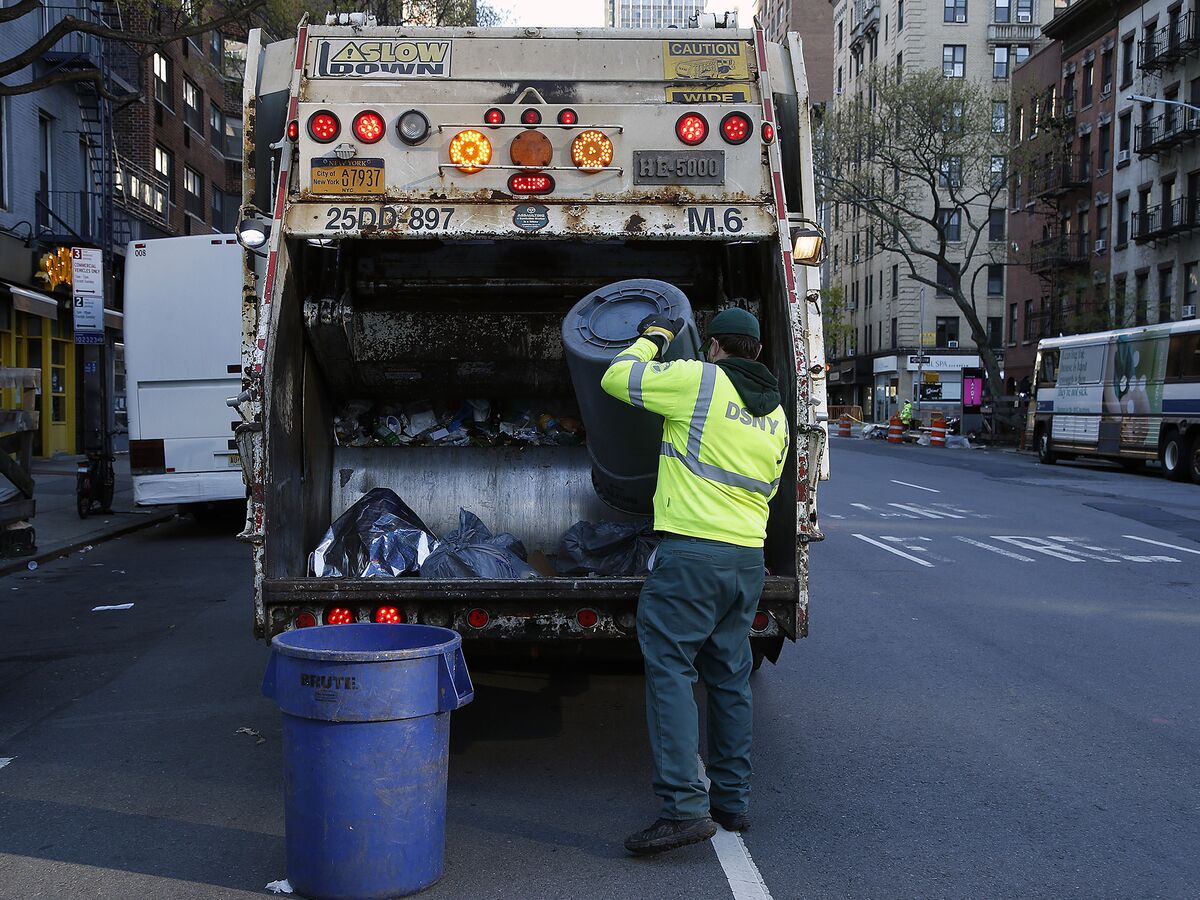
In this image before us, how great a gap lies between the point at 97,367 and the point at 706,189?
37.3ft

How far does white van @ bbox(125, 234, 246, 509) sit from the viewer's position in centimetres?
1233

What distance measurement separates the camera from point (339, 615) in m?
4.73

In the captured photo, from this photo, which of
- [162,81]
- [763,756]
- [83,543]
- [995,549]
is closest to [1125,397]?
[995,549]

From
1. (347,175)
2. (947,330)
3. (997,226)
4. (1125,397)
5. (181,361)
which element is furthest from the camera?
(997,226)

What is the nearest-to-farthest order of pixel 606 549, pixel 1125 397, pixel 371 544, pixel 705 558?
pixel 705 558, pixel 371 544, pixel 606 549, pixel 1125 397

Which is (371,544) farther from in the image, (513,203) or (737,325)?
(737,325)

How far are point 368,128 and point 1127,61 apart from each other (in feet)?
132

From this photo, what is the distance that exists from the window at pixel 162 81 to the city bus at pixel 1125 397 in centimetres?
2291

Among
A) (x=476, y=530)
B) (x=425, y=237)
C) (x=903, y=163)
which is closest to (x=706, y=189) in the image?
(x=425, y=237)

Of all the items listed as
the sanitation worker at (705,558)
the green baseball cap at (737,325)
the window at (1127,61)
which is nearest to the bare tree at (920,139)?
the window at (1127,61)

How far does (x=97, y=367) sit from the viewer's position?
14594 mm

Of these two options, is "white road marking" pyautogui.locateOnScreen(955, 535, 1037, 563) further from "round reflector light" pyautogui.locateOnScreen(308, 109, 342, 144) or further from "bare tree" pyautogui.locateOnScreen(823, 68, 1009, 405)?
"bare tree" pyautogui.locateOnScreen(823, 68, 1009, 405)

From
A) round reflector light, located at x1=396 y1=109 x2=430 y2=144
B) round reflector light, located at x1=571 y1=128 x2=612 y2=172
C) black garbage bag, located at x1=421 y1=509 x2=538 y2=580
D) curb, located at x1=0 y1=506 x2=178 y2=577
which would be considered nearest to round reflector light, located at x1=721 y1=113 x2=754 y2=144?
round reflector light, located at x1=571 y1=128 x2=612 y2=172

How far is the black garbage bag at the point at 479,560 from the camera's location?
5387mm
